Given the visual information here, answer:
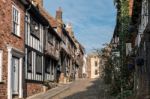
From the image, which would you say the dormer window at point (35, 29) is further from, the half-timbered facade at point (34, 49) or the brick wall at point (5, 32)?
the brick wall at point (5, 32)

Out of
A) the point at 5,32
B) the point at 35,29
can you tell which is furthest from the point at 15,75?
the point at 35,29

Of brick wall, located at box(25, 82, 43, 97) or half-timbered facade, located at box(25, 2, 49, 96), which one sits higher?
half-timbered facade, located at box(25, 2, 49, 96)

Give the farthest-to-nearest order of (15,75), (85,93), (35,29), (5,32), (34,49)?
(35,29)
(85,93)
(34,49)
(15,75)
(5,32)

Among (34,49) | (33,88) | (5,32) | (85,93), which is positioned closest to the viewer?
(5,32)

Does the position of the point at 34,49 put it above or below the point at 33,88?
above

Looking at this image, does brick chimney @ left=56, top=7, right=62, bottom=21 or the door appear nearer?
the door

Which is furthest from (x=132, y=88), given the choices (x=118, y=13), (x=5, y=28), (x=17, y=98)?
(x=5, y=28)

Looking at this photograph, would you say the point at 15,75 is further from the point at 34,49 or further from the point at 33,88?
the point at 34,49

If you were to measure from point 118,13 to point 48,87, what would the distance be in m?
10.6

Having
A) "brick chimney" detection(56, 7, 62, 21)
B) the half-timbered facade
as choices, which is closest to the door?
the half-timbered facade

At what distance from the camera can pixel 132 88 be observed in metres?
29.5

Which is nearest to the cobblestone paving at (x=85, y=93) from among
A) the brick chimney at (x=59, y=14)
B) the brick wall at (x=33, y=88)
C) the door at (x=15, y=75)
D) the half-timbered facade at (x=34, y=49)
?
the brick wall at (x=33, y=88)

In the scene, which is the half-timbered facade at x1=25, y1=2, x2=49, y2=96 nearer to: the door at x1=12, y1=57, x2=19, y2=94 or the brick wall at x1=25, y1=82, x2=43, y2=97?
the brick wall at x1=25, y1=82, x2=43, y2=97

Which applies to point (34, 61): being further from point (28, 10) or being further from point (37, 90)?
point (28, 10)
